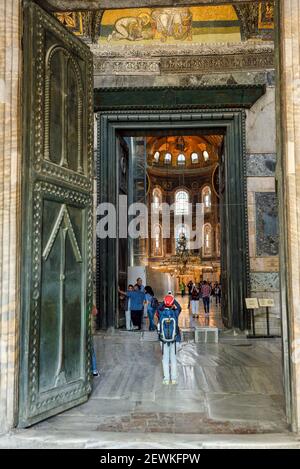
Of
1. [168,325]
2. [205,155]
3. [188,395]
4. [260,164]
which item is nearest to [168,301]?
[168,325]

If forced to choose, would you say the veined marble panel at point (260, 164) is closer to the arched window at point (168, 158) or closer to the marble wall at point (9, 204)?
the marble wall at point (9, 204)

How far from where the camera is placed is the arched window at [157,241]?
41500mm

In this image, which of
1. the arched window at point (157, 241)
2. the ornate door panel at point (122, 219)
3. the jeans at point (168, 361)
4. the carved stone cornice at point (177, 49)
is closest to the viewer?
the jeans at point (168, 361)

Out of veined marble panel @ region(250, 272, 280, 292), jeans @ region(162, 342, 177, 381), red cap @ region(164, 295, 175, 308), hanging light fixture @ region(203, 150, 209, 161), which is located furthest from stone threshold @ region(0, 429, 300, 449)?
hanging light fixture @ region(203, 150, 209, 161)

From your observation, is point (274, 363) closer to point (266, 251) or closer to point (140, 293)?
point (266, 251)

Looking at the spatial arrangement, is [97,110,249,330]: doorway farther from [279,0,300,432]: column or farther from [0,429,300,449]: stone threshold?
[0,429,300,449]: stone threshold

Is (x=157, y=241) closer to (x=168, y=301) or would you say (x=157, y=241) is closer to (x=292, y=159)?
(x=168, y=301)

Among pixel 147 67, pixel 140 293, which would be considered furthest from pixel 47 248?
pixel 147 67

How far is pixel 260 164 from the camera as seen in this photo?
486 inches

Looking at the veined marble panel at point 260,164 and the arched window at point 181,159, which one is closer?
the veined marble panel at point 260,164

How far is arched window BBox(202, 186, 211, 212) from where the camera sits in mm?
41562

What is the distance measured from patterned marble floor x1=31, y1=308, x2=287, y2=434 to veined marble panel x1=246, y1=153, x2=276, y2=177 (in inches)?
197

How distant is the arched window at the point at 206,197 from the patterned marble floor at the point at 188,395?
106ft

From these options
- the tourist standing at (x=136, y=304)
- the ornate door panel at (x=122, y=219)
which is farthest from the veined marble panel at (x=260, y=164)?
the tourist standing at (x=136, y=304)
